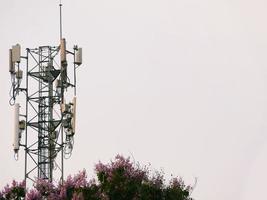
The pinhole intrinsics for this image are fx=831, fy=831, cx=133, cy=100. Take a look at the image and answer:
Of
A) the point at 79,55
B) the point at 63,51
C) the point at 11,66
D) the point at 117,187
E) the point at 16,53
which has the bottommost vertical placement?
the point at 117,187

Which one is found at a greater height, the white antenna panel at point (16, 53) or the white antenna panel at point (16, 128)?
the white antenna panel at point (16, 53)

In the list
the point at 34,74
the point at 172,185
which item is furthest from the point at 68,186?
the point at 34,74

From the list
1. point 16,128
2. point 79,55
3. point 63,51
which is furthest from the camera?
point 79,55

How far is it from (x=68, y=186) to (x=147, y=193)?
10.0 feet

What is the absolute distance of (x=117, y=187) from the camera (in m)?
31.7

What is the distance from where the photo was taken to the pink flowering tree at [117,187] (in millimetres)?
31750

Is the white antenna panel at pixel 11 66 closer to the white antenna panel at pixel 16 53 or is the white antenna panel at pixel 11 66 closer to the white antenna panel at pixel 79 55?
the white antenna panel at pixel 16 53

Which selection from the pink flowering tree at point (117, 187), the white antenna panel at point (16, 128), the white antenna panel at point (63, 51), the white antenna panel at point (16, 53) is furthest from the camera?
the white antenna panel at point (16, 53)

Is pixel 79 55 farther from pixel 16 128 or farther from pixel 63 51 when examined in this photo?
pixel 16 128

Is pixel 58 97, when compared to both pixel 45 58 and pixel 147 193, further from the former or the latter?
pixel 147 193

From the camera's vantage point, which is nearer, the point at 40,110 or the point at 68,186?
the point at 68,186

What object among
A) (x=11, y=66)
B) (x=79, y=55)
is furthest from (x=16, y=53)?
(x=79, y=55)

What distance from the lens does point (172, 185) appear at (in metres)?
32.6

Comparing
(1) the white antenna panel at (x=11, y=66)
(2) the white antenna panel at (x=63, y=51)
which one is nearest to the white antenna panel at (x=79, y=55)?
(2) the white antenna panel at (x=63, y=51)
